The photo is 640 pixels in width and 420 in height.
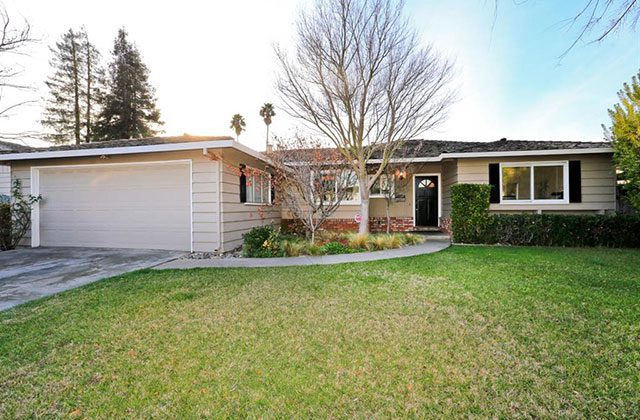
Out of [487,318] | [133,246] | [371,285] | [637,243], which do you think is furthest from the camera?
[133,246]

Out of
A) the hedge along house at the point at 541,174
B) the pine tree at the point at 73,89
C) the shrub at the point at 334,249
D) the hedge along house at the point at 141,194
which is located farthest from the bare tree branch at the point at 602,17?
the pine tree at the point at 73,89

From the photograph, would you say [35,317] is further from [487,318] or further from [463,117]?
[463,117]

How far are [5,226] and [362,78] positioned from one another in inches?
417

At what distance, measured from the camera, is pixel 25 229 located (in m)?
8.94

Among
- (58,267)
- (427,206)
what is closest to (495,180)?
(427,206)

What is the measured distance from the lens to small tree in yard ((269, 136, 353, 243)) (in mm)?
8016

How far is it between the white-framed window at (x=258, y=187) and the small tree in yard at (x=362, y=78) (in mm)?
2116

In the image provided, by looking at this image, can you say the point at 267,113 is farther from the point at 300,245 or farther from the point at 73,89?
the point at 300,245

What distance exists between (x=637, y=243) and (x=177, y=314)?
10.7m

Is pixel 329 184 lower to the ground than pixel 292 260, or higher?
higher

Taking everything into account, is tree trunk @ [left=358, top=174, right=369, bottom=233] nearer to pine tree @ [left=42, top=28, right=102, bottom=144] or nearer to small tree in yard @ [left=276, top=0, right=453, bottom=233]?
small tree in yard @ [left=276, top=0, right=453, bottom=233]

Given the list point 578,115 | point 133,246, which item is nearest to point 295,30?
point 133,246

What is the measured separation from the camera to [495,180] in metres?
9.98

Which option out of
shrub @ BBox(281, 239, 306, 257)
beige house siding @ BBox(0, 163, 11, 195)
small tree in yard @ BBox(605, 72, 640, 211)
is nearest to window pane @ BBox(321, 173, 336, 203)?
shrub @ BBox(281, 239, 306, 257)
